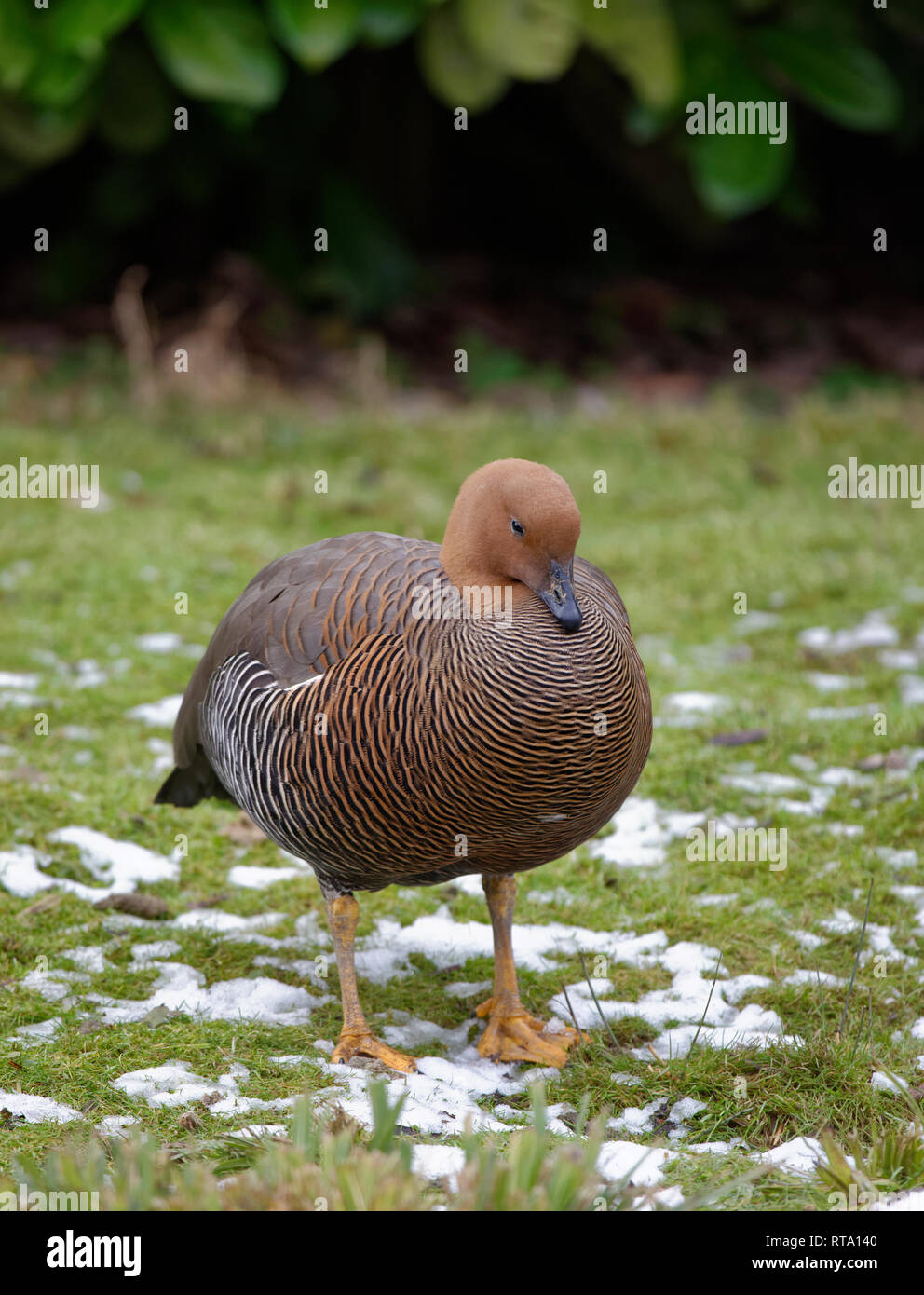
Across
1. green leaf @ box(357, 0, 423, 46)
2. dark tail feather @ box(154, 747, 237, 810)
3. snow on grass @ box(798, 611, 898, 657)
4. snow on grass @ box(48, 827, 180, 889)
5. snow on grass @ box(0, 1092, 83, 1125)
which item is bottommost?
snow on grass @ box(0, 1092, 83, 1125)

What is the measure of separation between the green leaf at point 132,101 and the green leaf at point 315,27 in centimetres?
134

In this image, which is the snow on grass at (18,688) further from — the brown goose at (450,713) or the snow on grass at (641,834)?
the snow on grass at (641,834)

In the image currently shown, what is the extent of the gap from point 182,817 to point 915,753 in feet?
8.55

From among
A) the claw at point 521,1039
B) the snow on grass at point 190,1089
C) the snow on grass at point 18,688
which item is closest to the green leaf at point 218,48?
the snow on grass at point 18,688

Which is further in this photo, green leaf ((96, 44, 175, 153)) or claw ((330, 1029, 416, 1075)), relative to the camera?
green leaf ((96, 44, 175, 153))

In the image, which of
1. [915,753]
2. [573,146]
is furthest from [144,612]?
[573,146]

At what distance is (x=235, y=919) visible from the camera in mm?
4164

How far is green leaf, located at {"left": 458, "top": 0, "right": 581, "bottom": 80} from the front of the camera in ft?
27.8

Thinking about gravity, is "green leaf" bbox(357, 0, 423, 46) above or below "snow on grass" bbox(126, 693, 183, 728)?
above

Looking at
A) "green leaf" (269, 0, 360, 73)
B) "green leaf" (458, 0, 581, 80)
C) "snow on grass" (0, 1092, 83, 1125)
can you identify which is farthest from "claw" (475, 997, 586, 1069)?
"green leaf" (458, 0, 581, 80)

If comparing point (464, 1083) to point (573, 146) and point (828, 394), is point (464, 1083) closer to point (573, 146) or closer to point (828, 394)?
point (828, 394)

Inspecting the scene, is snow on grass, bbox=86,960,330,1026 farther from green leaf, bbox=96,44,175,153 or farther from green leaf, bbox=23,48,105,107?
green leaf, bbox=96,44,175,153

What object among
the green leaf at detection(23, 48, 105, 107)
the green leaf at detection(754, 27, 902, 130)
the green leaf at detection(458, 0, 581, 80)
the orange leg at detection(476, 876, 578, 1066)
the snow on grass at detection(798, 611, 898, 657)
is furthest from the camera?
the green leaf at detection(754, 27, 902, 130)

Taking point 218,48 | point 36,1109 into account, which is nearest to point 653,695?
point 36,1109
